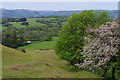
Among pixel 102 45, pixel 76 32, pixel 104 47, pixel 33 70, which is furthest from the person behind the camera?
pixel 76 32

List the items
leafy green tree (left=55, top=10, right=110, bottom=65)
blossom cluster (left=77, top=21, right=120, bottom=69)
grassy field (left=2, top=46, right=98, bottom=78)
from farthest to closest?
leafy green tree (left=55, top=10, right=110, bottom=65), grassy field (left=2, top=46, right=98, bottom=78), blossom cluster (left=77, top=21, right=120, bottom=69)

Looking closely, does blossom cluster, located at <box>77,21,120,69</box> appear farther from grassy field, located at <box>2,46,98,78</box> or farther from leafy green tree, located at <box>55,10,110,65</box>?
leafy green tree, located at <box>55,10,110,65</box>

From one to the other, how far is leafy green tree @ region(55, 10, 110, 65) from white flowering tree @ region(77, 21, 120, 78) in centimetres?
1057

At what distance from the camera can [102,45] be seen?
2552 cm

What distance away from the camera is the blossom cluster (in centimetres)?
2465

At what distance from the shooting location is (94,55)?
2653cm

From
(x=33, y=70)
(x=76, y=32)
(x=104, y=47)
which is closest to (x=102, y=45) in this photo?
(x=104, y=47)

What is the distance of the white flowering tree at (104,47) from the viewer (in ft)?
81.0

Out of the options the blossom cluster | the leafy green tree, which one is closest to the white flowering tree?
the blossom cluster

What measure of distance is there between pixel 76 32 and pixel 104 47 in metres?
14.6

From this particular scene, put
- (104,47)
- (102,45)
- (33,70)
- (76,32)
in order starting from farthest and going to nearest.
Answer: (76,32) → (33,70) → (102,45) → (104,47)

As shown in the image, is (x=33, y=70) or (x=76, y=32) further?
(x=76, y=32)

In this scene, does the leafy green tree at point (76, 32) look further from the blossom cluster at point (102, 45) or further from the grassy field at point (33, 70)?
the blossom cluster at point (102, 45)

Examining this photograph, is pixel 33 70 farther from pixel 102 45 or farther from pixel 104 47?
pixel 104 47
